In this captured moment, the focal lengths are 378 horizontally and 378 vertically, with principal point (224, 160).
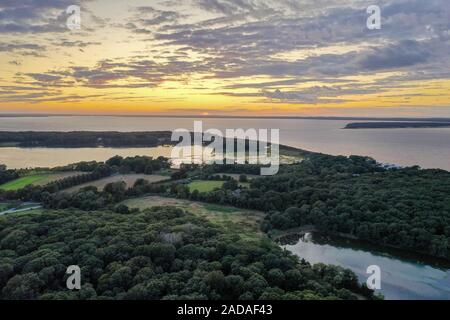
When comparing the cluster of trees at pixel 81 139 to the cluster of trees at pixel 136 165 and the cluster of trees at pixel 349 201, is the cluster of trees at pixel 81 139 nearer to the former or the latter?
the cluster of trees at pixel 136 165

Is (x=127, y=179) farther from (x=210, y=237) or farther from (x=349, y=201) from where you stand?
(x=210, y=237)

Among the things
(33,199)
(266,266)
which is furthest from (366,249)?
(33,199)

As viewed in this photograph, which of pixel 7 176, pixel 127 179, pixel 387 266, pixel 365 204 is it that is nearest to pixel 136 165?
pixel 127 179

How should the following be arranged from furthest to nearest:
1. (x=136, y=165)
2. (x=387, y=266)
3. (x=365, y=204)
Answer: (x=136, y=165), (x=365, y=204), (x=387, y=266)

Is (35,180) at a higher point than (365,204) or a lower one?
lower

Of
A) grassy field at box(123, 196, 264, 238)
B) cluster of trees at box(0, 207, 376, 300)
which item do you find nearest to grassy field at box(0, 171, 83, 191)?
grassy field at box(123, 196, 264, 238)

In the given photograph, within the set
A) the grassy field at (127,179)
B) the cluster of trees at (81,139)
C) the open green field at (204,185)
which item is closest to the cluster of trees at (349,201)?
the open green field at (204,185)

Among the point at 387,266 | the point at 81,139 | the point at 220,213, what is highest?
the point at 81,139
